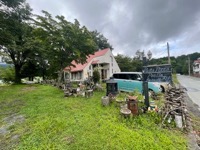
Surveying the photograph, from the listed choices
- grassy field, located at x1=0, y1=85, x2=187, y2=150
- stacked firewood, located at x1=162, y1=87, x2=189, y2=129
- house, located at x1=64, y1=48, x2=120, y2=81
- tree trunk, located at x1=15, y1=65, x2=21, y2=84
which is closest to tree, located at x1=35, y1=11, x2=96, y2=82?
grassy field, located at x1=0, y1=85, x2=187, y2=150

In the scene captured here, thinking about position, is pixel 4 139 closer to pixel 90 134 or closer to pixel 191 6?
pixel 90 134

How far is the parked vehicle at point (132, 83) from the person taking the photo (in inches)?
345

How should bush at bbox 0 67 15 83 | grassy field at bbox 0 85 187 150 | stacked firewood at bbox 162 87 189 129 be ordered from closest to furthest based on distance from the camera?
1. grassy field at bbox 0 85 187 150
2. stacked firewood at bbox 162 87 189 129
3. bush at bbox 0 67 15 83

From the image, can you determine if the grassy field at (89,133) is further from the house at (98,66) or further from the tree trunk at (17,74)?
the tree trunk at (17,74)

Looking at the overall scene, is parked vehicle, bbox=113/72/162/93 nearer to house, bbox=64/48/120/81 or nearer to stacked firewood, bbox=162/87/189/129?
stacked firewood, bbox=162/87/189/129

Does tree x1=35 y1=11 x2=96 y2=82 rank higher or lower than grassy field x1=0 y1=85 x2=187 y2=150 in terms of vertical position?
higher

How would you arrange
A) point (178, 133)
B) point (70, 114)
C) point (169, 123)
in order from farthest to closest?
point (70, 114)
point (169, 123)
point (178, 133)

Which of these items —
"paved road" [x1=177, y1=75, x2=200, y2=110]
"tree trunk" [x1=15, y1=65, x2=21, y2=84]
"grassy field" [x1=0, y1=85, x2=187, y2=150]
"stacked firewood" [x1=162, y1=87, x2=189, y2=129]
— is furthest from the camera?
"tree trunk" [x1=15, y1=65, x2=21, y2=84]

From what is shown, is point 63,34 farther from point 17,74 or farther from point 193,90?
point 17,74

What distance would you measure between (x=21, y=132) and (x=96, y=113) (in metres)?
2.48

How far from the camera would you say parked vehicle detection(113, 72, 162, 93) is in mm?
8758

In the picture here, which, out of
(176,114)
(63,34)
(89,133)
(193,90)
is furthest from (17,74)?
(193,90)

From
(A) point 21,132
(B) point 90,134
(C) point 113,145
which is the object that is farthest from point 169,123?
(A) point 21,132

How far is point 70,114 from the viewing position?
4.62 metres
